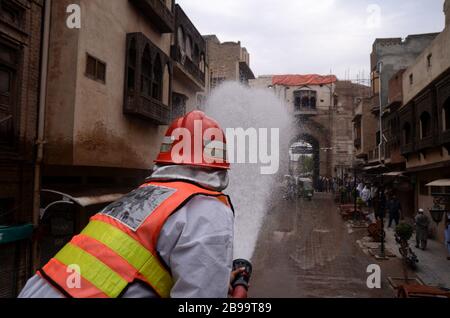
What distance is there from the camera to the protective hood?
2.15 meters

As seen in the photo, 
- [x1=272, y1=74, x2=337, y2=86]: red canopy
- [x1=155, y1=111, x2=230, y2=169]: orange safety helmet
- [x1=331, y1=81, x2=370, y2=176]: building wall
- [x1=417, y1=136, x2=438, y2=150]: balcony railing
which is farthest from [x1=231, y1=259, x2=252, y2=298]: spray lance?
[x1=272, y1=74, x2=337, y2=86]: red canopy

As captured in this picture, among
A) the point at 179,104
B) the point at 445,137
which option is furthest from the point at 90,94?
the point at 445,137

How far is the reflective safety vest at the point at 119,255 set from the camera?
165 cm

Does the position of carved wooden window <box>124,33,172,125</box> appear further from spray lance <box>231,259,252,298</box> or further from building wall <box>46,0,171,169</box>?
spray lance <box>231,259,252,298</box>

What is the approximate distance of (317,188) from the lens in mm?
41156

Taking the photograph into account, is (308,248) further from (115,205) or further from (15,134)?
(115,205)

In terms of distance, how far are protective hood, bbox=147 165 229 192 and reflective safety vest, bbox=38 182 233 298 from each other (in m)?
0.26

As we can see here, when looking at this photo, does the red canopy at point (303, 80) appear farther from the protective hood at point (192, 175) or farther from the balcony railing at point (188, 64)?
the protective hood at point (192, 175)

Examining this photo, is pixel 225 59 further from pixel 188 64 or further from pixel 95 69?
pixel 95 69

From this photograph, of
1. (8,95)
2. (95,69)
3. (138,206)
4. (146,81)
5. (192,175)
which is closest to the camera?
(138,206)

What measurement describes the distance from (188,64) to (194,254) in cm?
1562

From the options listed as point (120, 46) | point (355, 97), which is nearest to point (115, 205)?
point (120, 46)

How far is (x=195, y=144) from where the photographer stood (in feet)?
7.27
